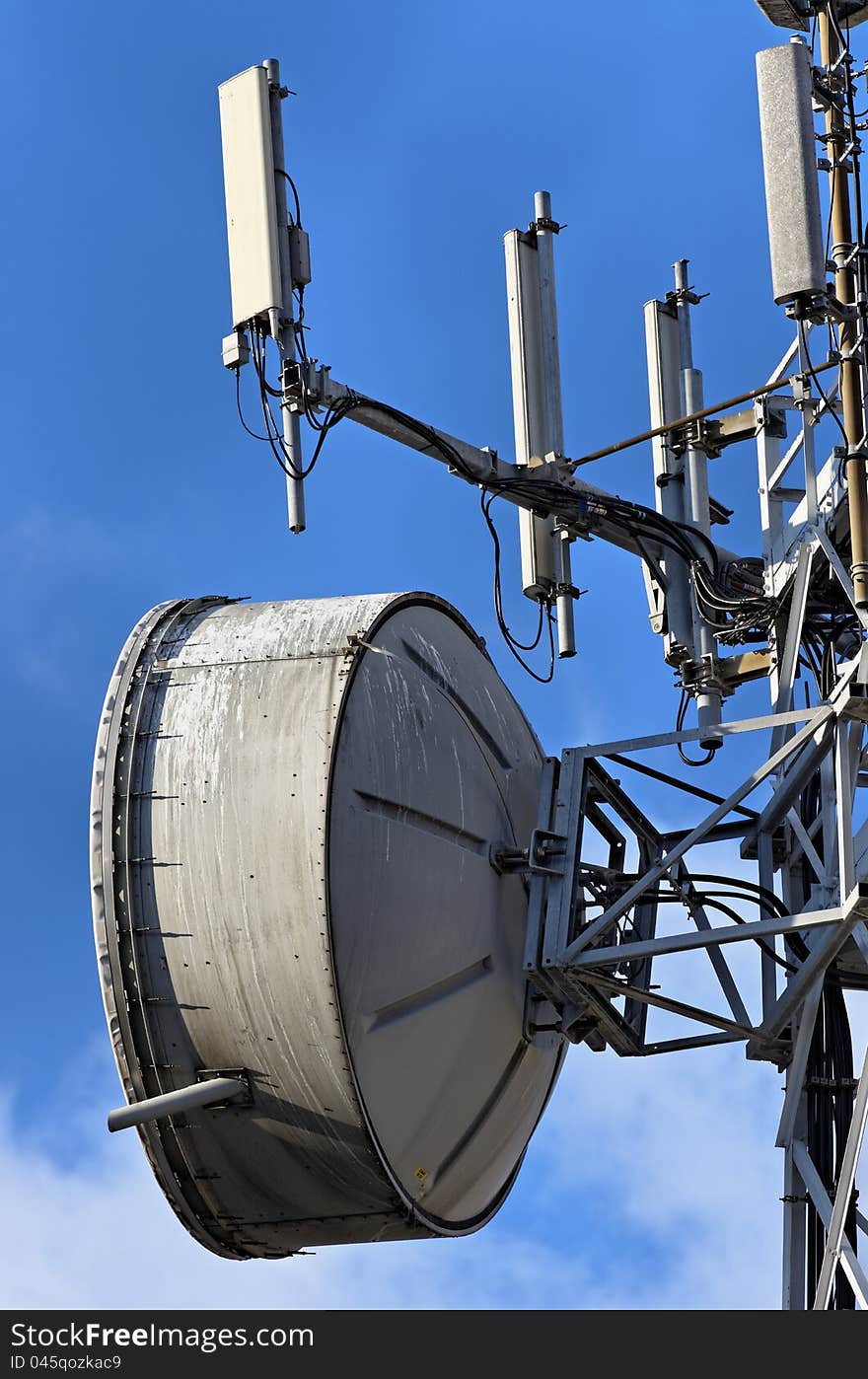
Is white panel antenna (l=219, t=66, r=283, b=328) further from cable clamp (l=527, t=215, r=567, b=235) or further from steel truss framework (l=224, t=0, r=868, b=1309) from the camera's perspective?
cable clamp (l=527, t=215, r=567, b=235)

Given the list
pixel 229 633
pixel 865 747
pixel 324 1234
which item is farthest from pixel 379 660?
pixel 865 747

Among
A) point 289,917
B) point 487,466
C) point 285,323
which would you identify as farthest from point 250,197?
point 289,917

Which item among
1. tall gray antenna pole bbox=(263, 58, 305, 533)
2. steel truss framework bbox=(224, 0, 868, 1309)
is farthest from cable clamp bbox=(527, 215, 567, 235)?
tall gray antenna pole bbox=(263, 58, 305, 533)

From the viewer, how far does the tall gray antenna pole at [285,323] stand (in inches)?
750

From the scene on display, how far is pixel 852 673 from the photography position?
19375 millimetres

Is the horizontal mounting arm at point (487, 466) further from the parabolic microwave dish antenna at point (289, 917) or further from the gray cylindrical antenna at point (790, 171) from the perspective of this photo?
the gray cylindrical antenna at point (790, 171)

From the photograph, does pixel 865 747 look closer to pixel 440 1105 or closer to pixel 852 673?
pixel 852 673

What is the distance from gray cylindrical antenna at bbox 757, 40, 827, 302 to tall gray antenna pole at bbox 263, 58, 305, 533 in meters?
3.71

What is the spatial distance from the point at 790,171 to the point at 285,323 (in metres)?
4.08

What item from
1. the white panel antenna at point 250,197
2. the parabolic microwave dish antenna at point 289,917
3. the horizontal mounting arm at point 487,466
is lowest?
the parabolic microwave dish antenna at point 289,917

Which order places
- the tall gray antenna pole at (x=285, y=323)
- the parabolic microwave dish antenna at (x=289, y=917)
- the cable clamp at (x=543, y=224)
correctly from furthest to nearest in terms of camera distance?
the cable clamp at (x=543, y=224) → the tall gray antenna pole at (x=285, y=323) → the parabolic microwave dish antenna at (x=289, y=917)

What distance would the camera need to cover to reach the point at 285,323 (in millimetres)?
19500

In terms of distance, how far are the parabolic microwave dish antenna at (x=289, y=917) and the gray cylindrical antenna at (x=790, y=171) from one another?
385 cm

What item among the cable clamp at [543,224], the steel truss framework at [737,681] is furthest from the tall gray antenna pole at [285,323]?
the cable clamp at [543,224]
